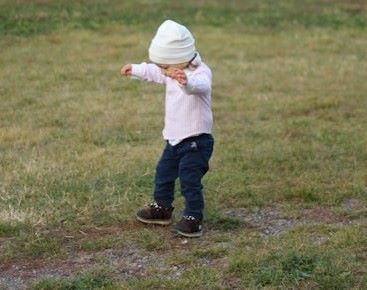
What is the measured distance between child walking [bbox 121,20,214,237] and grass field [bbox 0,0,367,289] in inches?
6.0

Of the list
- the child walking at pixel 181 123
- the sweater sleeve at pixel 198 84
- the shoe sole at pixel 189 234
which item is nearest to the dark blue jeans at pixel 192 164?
the child walking at pixel 181 123

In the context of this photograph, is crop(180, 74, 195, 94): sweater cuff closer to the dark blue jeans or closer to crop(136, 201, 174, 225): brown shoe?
the dark blue jeans

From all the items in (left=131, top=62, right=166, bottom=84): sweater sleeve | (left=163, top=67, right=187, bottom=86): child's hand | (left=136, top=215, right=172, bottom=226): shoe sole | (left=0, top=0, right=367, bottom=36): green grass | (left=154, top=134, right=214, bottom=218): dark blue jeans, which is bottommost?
(left=0, top=0, right=367, bottom=36): green grass

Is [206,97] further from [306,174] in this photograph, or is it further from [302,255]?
[306,174]

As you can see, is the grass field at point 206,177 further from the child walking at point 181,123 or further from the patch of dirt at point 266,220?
the child walking at point 181,123

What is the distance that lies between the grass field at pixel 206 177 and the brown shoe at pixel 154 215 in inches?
3.5

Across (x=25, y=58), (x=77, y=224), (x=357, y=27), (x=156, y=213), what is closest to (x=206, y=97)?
(x=156, y=213)

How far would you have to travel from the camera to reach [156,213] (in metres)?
5.33

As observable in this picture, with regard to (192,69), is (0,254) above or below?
below

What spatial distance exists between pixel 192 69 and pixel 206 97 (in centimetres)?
20

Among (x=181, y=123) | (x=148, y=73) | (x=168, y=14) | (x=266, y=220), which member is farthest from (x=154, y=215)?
(x=168, y=14)

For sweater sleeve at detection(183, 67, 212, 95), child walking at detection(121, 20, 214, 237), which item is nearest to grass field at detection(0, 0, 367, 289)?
child walking at detection(121, 20, 214, 237)

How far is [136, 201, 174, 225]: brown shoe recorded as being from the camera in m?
5.32

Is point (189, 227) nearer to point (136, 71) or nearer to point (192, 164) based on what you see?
point (192, 164)
